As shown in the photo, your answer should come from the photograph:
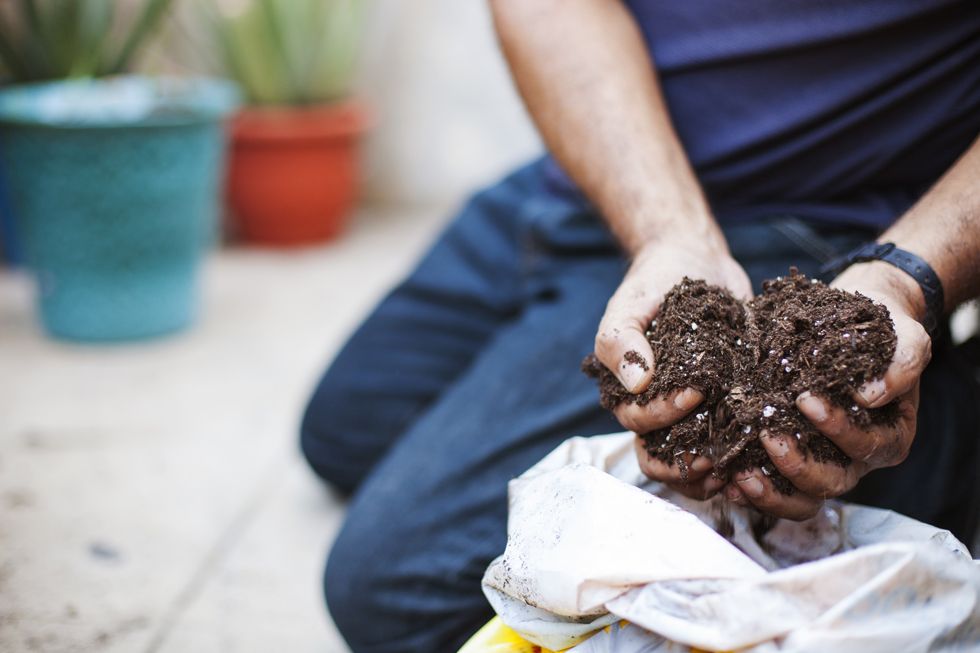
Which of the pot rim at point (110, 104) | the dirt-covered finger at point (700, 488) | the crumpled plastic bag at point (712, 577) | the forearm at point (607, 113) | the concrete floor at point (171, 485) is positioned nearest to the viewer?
the crumpled plastic bag at point (712, 577)

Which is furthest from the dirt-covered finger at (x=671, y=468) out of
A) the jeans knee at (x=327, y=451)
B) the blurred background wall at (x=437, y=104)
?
the blurred background wall at (x=437, y=104)

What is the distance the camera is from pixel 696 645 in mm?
826

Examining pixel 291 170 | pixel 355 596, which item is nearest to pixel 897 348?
pixel 355 596

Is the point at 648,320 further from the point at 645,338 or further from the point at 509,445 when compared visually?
the point at 509,445

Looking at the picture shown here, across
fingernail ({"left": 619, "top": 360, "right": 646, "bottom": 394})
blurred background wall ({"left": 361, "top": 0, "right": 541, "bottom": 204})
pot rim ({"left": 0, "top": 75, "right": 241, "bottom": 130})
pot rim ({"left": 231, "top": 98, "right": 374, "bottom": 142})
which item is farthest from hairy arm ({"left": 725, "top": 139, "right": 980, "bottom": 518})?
blurred background wall ({"left": 361, "top": 0, "right": 541, "bottom": 204})

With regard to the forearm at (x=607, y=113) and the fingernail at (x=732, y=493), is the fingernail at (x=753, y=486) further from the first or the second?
the forearm at (x=607, y=113)

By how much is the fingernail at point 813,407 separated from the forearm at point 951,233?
23 centimetres

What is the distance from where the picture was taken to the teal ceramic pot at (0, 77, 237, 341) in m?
2.48

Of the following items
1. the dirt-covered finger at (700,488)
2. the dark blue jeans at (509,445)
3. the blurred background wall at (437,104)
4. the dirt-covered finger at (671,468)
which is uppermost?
the dirt-covered finger at (671,468)

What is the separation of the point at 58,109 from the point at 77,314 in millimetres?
557

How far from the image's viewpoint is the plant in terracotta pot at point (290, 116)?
338cm

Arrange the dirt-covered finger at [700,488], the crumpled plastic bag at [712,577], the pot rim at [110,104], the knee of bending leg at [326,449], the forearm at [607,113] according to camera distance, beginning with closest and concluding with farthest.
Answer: the crumpled plastic bag at [712,577] < the dirt-covered finger at [700,488] < the forearm at [607,113] < the knee of bending leg at [326,449] < the pot rim at [110,104]

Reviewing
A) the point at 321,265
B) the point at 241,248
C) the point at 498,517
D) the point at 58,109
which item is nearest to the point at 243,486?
the point at 498,517

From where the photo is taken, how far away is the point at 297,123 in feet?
11.3
